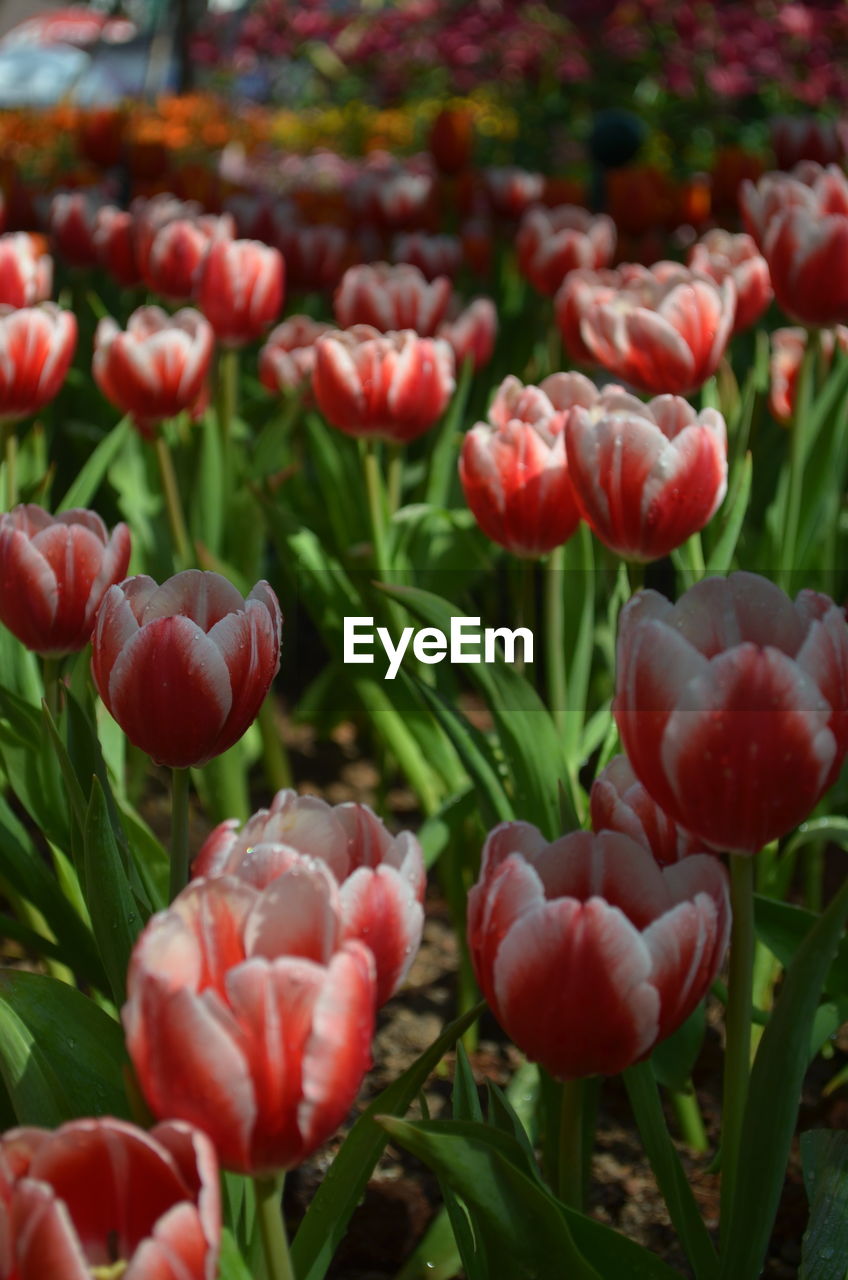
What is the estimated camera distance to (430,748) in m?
1.62

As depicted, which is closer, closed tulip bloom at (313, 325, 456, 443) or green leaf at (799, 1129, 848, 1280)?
green leaf at (799, 1129, 848, 1280)

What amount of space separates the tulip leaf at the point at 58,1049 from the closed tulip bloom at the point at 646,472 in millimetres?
550

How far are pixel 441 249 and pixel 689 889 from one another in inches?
79.7

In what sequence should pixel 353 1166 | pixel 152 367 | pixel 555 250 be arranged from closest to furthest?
1. pixel 353 1166
2. pixel 152 367
3. pixel 555 250

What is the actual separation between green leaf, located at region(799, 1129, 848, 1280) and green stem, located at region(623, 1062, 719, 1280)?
6 cm

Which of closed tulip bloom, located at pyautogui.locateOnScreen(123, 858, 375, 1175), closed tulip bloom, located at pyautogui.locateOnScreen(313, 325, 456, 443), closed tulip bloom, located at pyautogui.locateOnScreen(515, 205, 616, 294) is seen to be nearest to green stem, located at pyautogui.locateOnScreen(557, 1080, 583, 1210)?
closed tulip bloom, located at pyautogui.locateOnScreen(123, 858, 375, 1175)

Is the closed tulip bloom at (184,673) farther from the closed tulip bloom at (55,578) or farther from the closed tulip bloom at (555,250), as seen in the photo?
the closed tulip bloom at (555,250)

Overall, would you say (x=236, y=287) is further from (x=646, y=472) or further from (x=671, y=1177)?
(x=671, y=1177)

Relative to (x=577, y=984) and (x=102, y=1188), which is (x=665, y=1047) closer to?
(x=577, y=984)

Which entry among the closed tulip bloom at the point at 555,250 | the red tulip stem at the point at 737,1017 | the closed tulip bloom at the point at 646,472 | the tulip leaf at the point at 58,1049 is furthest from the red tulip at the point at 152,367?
the red tulip stem at the point at 737,1017

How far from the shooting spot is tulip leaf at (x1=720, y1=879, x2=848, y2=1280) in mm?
740

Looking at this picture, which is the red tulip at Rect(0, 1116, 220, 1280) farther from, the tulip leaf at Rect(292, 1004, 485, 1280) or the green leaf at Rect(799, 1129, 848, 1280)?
the green leaf at Rect(799, 1129, 848, 1280)

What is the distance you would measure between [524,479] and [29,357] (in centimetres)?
63

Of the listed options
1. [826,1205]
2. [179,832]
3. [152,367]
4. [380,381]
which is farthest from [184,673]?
[152,367]
